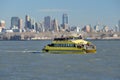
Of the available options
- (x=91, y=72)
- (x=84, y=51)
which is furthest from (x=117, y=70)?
(x=84, y=51)

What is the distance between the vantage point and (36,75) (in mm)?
54906

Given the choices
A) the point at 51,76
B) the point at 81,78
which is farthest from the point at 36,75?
the point at 81,78

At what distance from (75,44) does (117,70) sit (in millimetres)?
35231

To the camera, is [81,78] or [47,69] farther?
[47,69]

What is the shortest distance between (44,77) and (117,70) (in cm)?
1092

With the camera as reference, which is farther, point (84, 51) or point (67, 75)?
point (84, 51)

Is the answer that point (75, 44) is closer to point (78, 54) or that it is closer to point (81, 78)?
point (78, 54)

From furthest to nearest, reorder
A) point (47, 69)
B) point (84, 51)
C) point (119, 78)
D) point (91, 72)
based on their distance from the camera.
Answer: point (84, 51) < point (47, 69) < point (91, 72) < point (119, 78)

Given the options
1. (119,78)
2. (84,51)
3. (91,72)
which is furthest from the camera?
(84,51)

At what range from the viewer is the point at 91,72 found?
5831 centimetres

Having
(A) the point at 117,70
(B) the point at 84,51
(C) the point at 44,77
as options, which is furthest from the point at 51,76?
(B) the point at 84,51

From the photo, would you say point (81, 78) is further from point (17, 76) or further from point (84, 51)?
point (84, 51)

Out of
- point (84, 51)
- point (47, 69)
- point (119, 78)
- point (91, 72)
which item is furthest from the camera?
point (84, 51)

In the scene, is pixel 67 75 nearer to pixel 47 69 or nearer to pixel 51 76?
pixel 51 76
